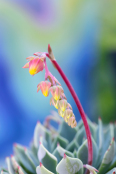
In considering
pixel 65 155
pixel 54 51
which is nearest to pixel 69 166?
pixel 65 155

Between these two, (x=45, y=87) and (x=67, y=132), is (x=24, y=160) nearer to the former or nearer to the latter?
(x=67, y=132)

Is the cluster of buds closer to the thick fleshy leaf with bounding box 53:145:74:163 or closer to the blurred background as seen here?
the thick fleshy leaf with bounding box 53:145:74:163

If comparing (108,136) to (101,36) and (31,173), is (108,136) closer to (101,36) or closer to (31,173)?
(31,173)

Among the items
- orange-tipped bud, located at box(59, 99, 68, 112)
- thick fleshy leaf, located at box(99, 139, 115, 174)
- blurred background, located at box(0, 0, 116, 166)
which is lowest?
thick fleshy leaf, located at box(99, 139, 115, 174)

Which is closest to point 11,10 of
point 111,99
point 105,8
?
point 105,8

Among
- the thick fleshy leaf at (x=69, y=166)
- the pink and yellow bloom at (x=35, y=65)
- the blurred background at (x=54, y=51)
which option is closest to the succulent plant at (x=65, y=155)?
the thick fleshy leaf at (x=69, y=166)

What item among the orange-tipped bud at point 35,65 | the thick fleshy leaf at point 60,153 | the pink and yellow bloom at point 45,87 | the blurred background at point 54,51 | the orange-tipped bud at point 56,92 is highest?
the blurred background at point 54,51

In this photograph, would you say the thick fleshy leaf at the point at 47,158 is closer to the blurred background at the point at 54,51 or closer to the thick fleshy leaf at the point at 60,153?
the thick fleshy leaf at the point at 60,153

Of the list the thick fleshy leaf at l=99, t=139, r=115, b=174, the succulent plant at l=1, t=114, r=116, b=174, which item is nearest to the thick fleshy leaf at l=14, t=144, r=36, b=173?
the succulent plant at l=1, t=114, r=116, b=174
